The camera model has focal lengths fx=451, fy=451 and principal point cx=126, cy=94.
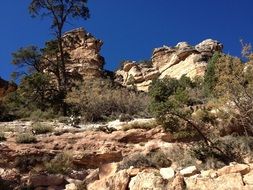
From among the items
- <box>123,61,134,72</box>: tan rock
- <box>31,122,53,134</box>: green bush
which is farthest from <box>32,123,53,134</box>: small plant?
<box>123,61,134,72</box>: tan rock

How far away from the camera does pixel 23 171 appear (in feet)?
49.3

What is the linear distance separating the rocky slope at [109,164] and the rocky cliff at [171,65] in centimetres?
2799

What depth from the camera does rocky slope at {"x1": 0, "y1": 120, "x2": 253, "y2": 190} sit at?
12148mm

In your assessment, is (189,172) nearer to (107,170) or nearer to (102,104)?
(107,170)

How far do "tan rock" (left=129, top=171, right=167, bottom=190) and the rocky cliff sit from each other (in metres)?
32.2

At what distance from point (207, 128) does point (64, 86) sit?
43.3ft

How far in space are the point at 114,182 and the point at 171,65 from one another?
38649 mm

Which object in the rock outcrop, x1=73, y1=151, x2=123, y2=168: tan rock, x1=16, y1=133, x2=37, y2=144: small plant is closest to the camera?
x1=73, y1=151, x2=123, y2=168: tan rock

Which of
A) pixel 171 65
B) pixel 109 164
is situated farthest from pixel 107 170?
pixel 171 65

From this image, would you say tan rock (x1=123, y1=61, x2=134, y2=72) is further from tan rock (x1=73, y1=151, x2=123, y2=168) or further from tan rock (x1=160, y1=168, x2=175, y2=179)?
tan rock (x1=160, y1=168, x2=175, y2=179)

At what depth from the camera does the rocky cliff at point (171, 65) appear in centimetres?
4622

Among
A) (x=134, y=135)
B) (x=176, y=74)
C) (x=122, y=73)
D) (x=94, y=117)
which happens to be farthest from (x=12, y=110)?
(x=122, y=73)

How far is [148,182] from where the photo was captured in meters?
12.3

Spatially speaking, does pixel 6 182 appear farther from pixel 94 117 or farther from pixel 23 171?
pixel 94 117
